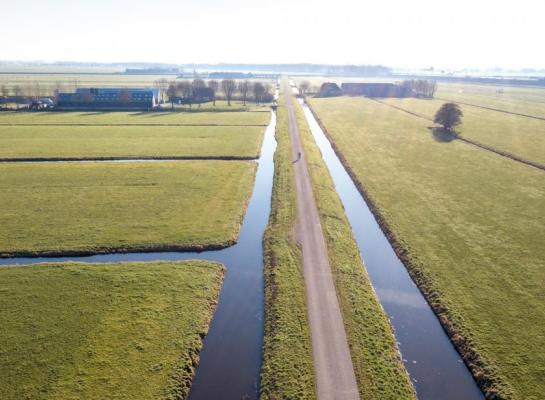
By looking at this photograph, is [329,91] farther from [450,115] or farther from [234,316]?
[234,316]

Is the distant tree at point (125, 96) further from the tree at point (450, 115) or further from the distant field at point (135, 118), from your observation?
the tree at point (450, 115)

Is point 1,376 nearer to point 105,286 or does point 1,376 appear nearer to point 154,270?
point 105,286

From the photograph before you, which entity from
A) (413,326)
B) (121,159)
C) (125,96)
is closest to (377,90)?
(125,96)


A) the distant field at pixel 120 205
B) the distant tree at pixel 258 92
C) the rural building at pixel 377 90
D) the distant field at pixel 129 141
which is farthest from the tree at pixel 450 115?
the rural building at pixel 377 90

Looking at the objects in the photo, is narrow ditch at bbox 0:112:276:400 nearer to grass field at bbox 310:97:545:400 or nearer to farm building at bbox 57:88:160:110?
grass field at bbox 310:97:545:400

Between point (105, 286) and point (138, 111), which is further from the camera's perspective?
point (138, 111)

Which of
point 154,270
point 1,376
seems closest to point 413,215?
point 154,270

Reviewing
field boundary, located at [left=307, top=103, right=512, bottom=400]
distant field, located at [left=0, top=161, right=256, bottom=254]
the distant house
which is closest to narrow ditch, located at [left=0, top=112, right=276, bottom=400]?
distant field, located at [left=0, top=161, right=256, bottom=254]
